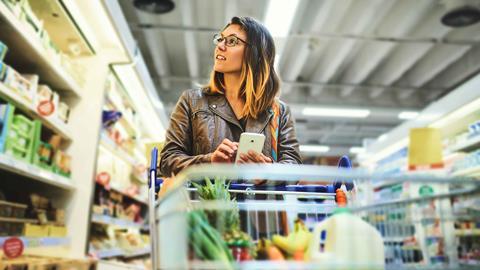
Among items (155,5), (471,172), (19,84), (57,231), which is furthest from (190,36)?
(19,84)

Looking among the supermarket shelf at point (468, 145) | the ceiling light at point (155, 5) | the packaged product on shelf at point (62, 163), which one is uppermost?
the ceiling light at point (155, 5)

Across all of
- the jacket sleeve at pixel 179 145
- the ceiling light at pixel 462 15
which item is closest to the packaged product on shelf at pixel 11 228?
the jacket sleeve at pixel 179 145

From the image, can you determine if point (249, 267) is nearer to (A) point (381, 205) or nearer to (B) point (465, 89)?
(A) point (381, 205)

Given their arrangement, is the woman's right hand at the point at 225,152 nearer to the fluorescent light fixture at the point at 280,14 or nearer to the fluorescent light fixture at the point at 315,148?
the fluorescent light fixture at the point at 280,14

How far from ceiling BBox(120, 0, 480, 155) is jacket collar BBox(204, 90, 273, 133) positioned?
3.24 meters

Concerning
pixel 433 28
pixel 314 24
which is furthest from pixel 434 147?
pixel 433 28

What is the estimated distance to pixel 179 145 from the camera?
5.84ft

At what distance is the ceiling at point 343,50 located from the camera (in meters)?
6.70

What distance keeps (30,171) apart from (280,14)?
2.99m

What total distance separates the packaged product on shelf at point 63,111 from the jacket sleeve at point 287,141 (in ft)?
6.93

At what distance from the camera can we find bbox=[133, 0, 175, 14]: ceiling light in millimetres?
6023

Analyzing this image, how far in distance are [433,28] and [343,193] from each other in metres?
6.78

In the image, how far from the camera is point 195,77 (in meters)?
9.42

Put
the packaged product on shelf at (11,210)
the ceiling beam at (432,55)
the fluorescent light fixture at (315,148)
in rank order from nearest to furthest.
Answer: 1. the packaged product on shelf at (11,210)
2. the ceiling beam at (432,55)
3. the fluorescent light fixture at (315,148)
